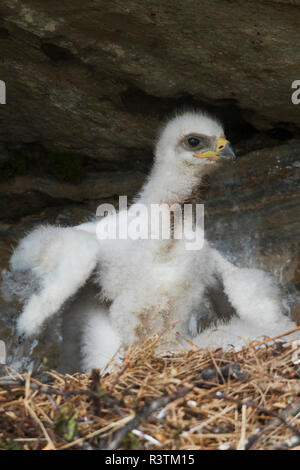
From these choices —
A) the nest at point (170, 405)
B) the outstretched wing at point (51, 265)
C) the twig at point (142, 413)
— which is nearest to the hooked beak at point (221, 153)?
the outstretched wing at point (51, 265)

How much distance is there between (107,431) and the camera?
2.52 meters

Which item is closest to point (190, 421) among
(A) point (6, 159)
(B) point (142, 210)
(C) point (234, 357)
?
(C) point (234, 357)

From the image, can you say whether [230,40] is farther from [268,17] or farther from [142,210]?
[142,210]

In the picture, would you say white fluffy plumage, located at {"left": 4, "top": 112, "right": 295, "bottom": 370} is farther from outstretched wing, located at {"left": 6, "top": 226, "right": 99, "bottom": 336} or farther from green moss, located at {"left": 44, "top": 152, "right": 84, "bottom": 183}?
green moss, located at {"left": 44, "top": 152, "right": 84, "bottom": 183}

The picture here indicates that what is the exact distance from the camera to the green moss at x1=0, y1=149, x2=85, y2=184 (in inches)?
176

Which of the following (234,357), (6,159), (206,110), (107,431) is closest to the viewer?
(107,431)

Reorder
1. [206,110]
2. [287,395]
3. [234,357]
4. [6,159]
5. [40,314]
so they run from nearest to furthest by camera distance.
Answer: [287,395], [234,357], [40,314], [206,110], [6,159]

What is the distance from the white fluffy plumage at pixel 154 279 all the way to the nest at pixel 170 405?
0.45 meters

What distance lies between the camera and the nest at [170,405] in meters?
2.47

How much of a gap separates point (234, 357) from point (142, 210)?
998 mm
